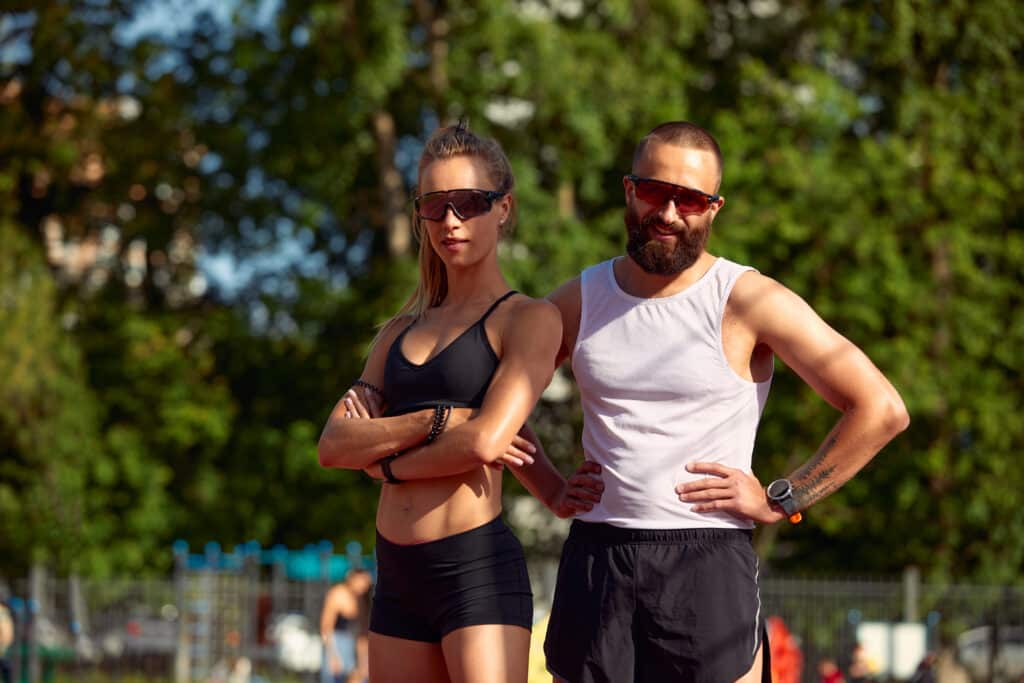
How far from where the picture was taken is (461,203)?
14.5ft

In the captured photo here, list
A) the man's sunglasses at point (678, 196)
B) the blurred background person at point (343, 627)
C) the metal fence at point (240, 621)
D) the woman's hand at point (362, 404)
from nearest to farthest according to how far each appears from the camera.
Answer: the man's sunglasses at point (678, 196)
the woman's hand at point (362, 404)
the blurred background person at point (343, 627)
the metal fence at point (240, 621)

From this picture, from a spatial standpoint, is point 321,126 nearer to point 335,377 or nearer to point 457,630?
point 335,377

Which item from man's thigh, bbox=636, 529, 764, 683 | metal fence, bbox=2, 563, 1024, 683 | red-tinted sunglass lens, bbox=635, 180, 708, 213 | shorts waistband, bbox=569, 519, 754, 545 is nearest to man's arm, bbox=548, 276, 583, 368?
red-tinted sunglass lens, bbox=635, 180, 708, 213

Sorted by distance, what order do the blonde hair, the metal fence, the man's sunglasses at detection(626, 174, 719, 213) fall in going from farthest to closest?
the metal fence, the blonde hair, the man's sunglasses at detection(626, 174, 719, 213)

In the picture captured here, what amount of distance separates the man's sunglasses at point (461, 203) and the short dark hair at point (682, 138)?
388 millimetres

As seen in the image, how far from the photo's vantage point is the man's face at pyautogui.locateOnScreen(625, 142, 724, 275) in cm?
424

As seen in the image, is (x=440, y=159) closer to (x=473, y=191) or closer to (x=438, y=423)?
(x=473, y=191)

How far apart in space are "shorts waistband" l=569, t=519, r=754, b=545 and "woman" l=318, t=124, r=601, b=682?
0.28ft

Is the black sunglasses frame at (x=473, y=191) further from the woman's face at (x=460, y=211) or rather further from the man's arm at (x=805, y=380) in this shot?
the man's arm at (x=805, y=380)

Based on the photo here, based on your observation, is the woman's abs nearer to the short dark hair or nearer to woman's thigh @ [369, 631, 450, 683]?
woman's thigh @ [369, 631, 450, 683]

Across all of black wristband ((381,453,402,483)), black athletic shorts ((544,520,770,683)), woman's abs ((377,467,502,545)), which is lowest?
black athletic shorts ((544,520,770,683))

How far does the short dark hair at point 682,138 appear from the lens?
430 cm

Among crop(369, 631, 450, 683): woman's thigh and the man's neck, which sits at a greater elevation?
the man's neck

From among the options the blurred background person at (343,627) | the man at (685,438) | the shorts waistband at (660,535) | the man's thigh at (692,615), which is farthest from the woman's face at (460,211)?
the blurred background person at (343,627)
